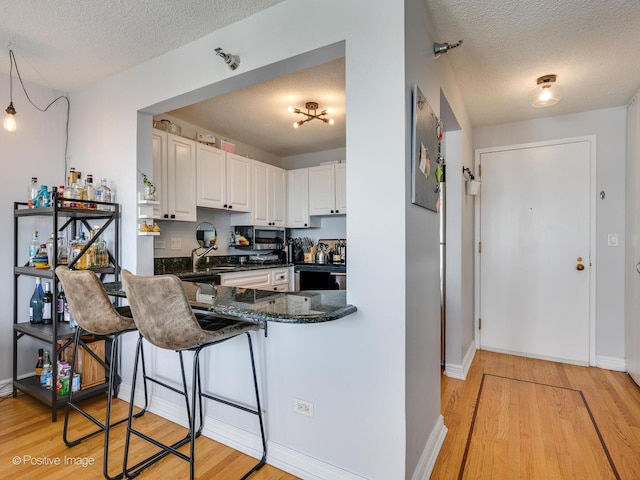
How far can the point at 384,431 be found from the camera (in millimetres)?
1459

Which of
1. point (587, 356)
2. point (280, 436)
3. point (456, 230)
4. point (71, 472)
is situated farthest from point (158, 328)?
point (587, 356)

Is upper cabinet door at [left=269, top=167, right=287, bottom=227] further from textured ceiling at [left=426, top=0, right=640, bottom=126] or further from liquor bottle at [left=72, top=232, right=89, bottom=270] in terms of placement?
textured ceiling at [left=426, top=0, right=640, bottom=126]

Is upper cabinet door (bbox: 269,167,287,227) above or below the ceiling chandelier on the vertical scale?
below

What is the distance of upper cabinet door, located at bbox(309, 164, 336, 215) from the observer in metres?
4.27

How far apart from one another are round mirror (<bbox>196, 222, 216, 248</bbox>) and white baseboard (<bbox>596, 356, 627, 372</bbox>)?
13.0ft

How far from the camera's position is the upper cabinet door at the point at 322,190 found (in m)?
4.27

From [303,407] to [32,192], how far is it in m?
2.44

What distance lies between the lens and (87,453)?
1.86m

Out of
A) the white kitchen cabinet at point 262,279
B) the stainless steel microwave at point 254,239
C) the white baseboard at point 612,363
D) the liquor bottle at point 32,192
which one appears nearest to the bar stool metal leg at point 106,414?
the liquor bottle at point 32,192

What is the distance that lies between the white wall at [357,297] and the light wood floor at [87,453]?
27cm

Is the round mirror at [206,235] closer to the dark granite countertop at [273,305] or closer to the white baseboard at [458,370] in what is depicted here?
the dark granite countertop at [273,305]

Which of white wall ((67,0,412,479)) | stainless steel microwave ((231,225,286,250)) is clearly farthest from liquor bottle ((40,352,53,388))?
stainless steel microwave ((231,225,286,250))

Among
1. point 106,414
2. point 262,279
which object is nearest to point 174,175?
point 262,279

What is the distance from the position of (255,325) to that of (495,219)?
2902mm
